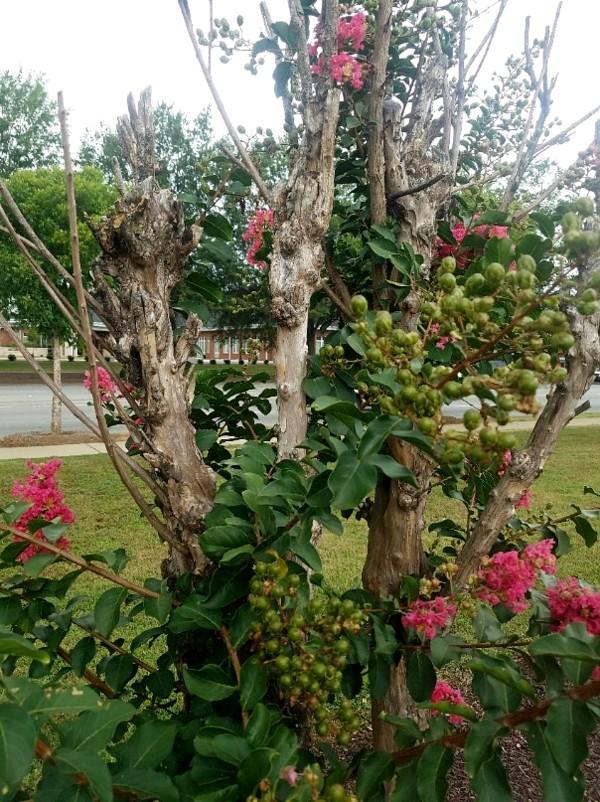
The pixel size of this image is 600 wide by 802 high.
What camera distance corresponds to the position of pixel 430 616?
1377 mm

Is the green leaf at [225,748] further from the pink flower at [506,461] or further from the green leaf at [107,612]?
the pink flower at [506,461]

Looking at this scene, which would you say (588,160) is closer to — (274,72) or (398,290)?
(398,290)

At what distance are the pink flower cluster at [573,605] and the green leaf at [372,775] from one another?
0.45 metres

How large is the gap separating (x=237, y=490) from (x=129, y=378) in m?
0.36

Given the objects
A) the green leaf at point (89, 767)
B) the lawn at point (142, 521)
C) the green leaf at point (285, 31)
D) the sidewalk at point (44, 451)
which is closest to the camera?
the green leaf at point (89, 767)

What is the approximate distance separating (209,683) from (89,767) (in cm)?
38

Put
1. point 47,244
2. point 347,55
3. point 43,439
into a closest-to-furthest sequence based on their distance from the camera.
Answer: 1. point 347,55
2. point 43,439
3. point 47,244

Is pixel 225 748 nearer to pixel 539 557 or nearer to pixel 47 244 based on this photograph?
pixel 539 557

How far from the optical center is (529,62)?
6.24 ft

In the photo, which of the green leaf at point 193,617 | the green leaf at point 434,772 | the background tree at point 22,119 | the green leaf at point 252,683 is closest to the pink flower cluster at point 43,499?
the green leaf at point 193,617

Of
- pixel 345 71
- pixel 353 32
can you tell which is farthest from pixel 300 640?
pixel 353 32

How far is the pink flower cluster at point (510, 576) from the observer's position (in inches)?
53.7

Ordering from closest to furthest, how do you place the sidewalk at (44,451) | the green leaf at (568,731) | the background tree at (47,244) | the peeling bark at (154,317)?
1. the green leaf at (568,731)
2. the peeling bark at (154,317)
3. the sidewalk at (44,451)
4. the background tree at (47,244)

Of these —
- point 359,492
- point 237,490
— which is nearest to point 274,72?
point 237,490
